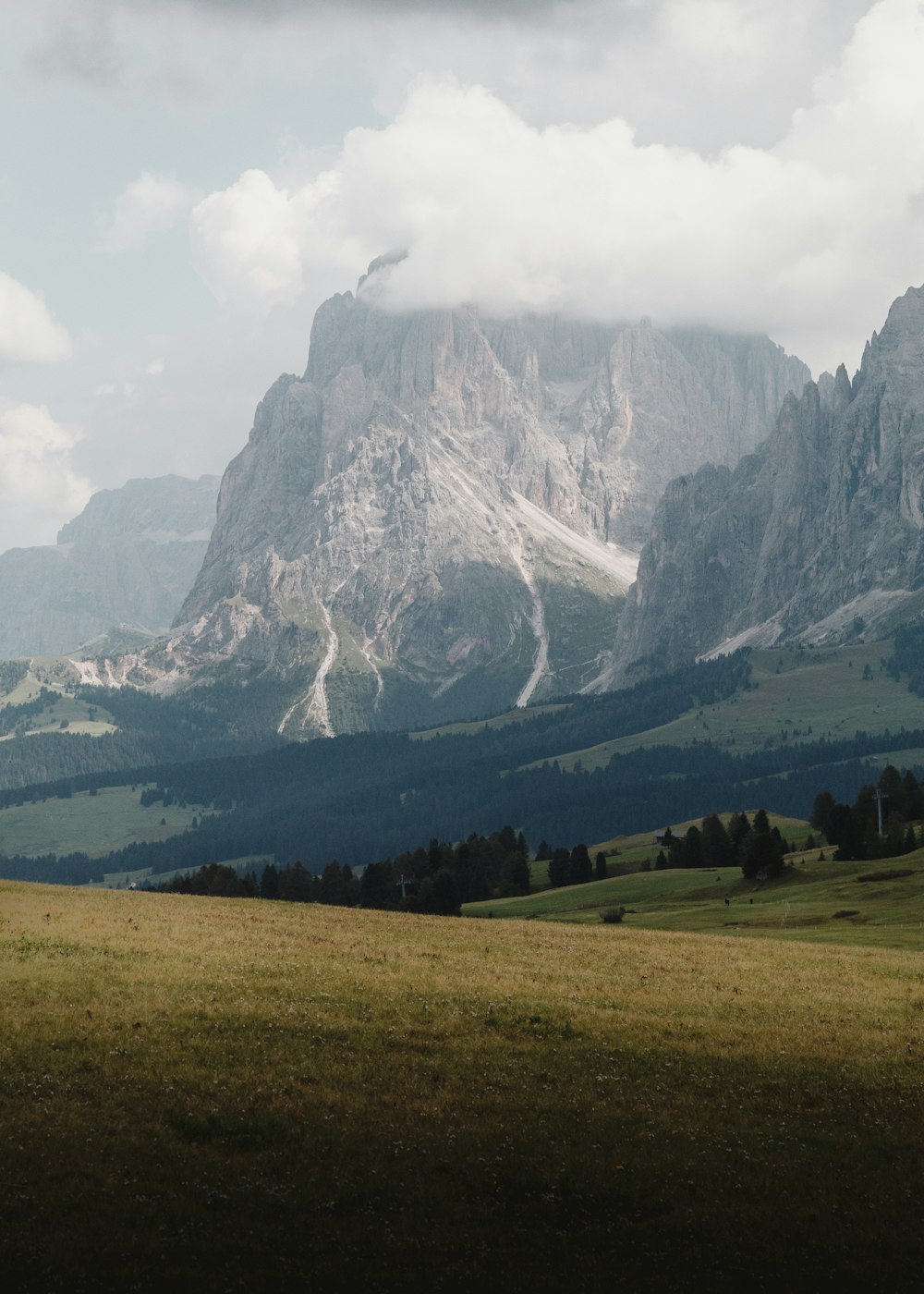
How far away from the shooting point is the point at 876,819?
17638 cm

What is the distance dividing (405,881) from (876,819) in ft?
213

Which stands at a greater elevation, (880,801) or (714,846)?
(880,801)

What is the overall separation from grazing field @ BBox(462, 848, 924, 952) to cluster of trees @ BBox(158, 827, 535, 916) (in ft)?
18.0

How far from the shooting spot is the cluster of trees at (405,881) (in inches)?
5827

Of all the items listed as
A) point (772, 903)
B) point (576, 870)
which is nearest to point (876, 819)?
point (576, 870)

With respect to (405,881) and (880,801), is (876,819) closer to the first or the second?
(880,801)

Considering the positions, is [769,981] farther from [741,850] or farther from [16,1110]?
[741,850]

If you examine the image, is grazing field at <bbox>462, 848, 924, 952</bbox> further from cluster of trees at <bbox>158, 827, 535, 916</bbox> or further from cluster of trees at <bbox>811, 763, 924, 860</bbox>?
cluster of trees at <bbox>158, 827, 535, 916</bbox>

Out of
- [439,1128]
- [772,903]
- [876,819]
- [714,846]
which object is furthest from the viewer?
[876,819]

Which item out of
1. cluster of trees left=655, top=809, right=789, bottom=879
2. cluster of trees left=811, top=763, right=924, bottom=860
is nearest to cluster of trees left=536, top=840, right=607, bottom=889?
cluster of trees left=655, top=809, right=789, bottom=879

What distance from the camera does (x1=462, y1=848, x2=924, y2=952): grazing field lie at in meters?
83.9

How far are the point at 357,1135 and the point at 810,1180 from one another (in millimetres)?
10148

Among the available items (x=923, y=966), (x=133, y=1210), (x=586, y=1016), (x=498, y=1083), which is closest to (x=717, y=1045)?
(x=586, y=1016)

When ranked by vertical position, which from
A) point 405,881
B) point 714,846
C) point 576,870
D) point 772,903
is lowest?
point 772,903
